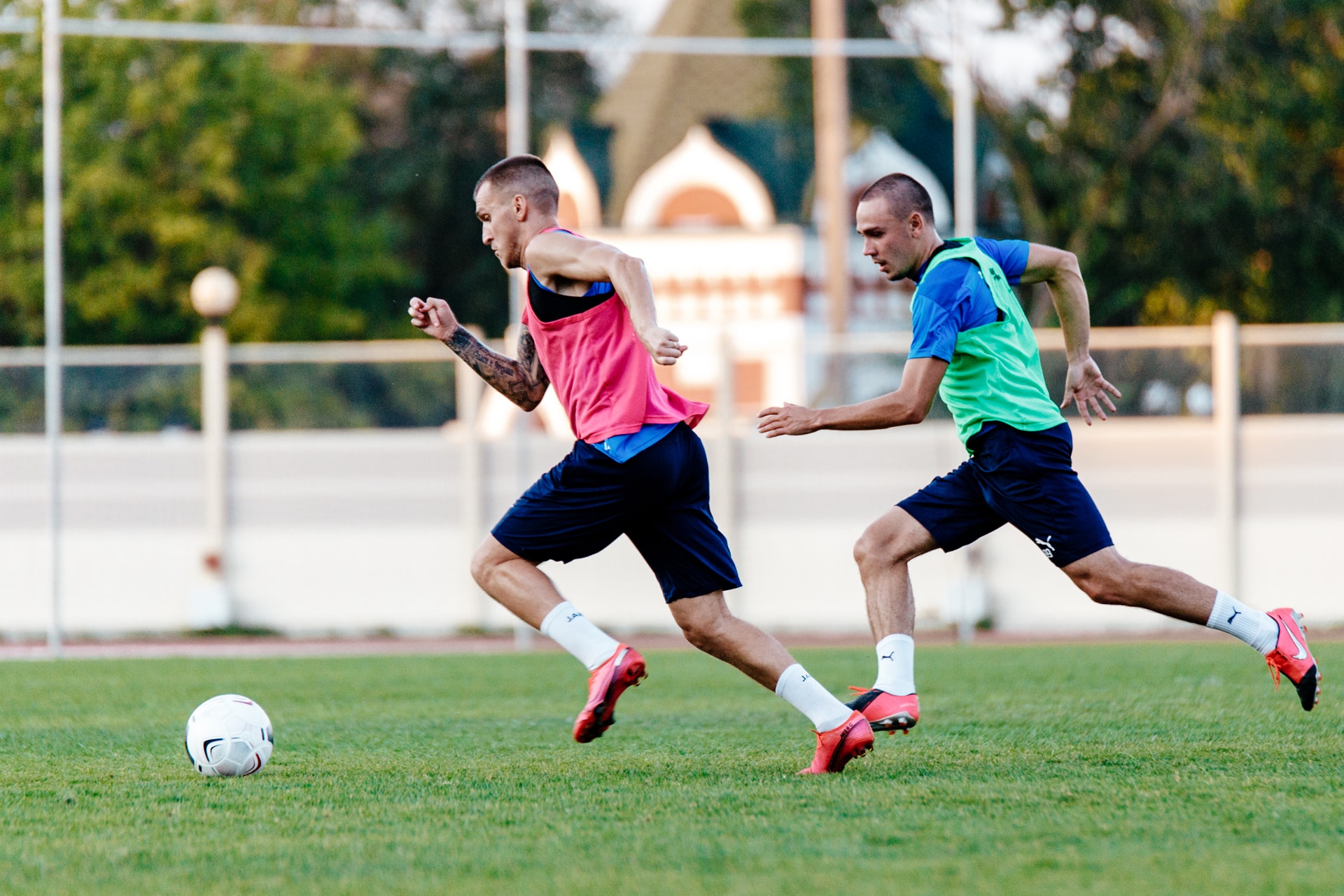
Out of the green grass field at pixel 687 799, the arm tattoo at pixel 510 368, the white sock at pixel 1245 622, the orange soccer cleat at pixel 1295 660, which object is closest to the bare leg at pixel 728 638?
A: the green grass field at pixel 687 799

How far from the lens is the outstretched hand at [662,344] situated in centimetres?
461

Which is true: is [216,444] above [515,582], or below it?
above

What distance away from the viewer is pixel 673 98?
37.4 meters

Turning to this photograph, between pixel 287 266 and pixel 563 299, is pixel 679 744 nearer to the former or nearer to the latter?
pixel 563 299

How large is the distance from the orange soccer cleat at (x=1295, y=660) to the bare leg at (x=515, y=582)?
255 cm

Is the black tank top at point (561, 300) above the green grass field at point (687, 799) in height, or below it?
above

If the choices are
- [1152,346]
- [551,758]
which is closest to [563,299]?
[551,758]

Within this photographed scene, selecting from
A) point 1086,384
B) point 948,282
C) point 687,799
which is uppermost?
point 948,282

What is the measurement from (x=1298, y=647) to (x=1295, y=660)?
60mm

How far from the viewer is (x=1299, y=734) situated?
6141 mm

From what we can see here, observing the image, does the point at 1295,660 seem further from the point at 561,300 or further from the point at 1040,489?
the point at 561,300

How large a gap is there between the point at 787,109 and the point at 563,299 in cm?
2410

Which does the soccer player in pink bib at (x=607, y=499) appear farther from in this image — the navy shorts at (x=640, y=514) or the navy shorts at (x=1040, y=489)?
the navy shorts at (x=1040, y=489)

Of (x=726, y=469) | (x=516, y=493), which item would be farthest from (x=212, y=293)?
(x=726, y=469)
